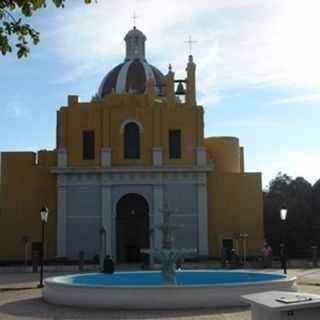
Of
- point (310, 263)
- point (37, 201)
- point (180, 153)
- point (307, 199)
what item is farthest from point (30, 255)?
point (307, 199)

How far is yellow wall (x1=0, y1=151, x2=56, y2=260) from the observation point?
4544cm

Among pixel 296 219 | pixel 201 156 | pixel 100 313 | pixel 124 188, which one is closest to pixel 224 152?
pixel 201 156

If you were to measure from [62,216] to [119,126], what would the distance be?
715cm

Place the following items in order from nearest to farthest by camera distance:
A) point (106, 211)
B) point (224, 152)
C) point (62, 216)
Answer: point (62, 216)
point (106, 211)
point (224, 152)

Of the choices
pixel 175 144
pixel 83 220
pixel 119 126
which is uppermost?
pixel 119 126

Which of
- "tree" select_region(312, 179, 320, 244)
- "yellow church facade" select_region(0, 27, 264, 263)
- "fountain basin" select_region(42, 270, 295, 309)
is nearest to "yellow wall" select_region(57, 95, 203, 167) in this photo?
"yellow church facade" select_region(0, 27, 264, 263)

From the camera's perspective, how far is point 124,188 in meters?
45.5

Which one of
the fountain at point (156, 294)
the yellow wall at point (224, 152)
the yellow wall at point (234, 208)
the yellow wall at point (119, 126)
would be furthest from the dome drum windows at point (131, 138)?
the fountain at point (156, 294)

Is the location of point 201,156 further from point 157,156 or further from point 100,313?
point 100,313

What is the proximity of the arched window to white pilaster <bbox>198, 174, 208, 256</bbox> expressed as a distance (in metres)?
4.66

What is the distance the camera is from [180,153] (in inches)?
1820

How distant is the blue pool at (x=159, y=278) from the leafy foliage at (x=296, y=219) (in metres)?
29.9

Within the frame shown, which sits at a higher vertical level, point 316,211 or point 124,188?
point 124,188

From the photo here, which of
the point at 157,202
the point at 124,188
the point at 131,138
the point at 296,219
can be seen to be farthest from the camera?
the point at 296,219
